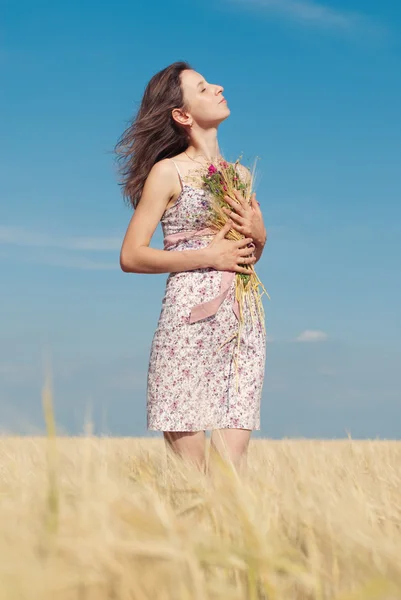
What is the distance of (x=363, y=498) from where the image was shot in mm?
2150

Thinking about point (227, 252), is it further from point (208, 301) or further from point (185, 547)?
point (185, 547)

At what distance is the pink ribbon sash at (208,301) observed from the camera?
3574 millimetres

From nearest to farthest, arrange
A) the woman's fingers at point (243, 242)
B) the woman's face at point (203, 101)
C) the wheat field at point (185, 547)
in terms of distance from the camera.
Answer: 1. the wheat field at point (185, 547)
2. the woman's fingers at point (243, 242)
3. the woman's face at point (203, 101)

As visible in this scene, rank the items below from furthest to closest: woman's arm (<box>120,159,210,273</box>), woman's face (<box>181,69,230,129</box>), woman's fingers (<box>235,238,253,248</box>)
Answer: woman's face (<box>181,69,230,129</box>), woman's fingers (<box>235,238,253,248</box>), woman's arm (<box>120,159,210,273</box>)

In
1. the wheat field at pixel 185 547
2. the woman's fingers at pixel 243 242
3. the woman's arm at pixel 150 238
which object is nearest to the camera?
the wheat field at pixel 185 547

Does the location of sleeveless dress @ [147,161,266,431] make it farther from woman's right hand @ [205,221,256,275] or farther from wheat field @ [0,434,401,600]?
wheat field @ [0,434,401,600]

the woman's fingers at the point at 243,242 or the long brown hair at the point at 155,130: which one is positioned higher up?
the long brown hair at the point at 155,130

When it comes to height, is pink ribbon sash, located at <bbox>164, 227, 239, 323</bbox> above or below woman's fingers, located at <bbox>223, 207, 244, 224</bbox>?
below

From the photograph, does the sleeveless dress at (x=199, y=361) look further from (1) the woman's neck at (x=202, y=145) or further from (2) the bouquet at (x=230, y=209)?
(1) the woman's neck at (x=202, y=145)

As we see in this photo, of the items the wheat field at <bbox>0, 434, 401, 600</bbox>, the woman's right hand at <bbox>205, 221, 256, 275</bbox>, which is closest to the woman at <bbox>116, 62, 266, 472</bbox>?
the woman's right hand at <bbox>205, 221, 256, 275</bbox>

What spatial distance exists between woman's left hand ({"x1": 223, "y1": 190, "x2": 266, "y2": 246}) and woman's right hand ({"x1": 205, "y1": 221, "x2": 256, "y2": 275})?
4 cm

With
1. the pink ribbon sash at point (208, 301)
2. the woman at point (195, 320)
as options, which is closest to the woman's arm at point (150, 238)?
the woman at point (195, 320)

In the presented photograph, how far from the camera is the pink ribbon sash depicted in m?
3.57

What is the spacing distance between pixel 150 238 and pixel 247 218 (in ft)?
1.62
